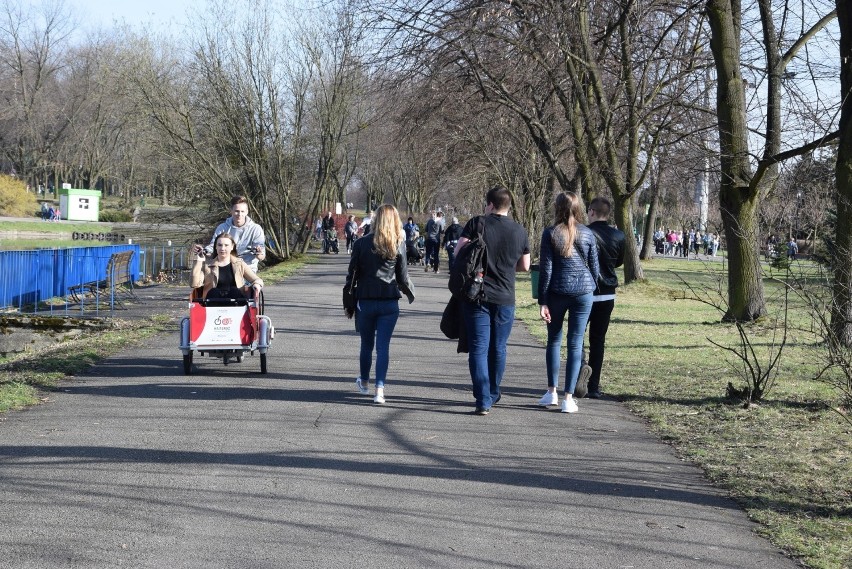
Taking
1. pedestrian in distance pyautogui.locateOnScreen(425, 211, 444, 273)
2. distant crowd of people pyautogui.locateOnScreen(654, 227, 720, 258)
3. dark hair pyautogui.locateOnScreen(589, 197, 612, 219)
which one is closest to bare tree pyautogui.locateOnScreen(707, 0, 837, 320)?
dark hair pyautogui.locateOnScreen(589, 197, 612, 219)

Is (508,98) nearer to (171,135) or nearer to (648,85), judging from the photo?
(648,85)

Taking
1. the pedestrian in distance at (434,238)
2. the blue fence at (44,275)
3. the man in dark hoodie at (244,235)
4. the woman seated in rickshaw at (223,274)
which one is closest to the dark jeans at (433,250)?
the pedestrian in distance at (434,238)

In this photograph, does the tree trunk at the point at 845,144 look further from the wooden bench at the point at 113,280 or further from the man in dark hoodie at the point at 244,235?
the wooden bench at the point at 113,280

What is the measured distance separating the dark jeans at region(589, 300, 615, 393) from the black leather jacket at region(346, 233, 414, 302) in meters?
1.85

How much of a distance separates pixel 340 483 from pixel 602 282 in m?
4.16

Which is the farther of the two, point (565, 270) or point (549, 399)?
point (549, 399)

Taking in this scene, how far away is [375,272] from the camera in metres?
8.88

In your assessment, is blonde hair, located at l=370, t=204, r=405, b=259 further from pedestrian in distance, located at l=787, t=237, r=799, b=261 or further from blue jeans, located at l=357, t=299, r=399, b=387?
pedestrian in distance, located at l=787, t=237, r=799, b=261

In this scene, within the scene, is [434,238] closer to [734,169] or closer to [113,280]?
[113,280]

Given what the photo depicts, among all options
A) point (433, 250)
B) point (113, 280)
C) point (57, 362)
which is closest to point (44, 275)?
point (113, 280)

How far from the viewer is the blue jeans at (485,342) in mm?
8445

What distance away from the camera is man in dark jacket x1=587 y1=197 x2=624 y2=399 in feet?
31.3

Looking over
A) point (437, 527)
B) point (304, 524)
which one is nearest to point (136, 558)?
point (304, 524)

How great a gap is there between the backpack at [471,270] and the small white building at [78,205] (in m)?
67.6
